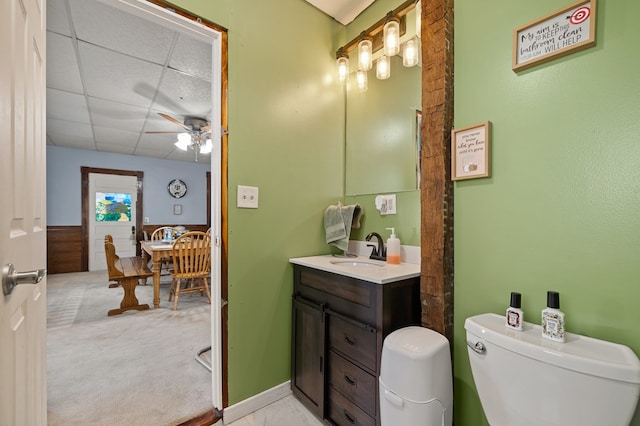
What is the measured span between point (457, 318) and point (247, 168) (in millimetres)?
1332

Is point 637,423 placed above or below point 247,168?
below

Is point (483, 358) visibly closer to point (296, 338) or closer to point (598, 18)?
point (296, 338)

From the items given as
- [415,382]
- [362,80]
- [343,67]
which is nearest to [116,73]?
[343,67]

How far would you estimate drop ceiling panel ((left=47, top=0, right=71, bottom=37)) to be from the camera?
167 centimetres

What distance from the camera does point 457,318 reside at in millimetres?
1223

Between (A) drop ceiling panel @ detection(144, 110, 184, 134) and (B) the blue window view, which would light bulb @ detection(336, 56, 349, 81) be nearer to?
(A) drop ceiling panel @ detection(144, 110, 184, 134)

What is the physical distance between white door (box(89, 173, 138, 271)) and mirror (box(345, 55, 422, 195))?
5627 millimetres

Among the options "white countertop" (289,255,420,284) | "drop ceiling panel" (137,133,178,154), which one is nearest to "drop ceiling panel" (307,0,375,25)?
"white countertop" (289,255,420,284)

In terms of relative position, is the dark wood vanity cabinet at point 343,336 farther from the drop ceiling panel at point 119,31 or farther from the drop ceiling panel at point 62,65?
the drop ceiling panel at point 62,65

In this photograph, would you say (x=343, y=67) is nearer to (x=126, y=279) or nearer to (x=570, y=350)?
(x=570, y=350)

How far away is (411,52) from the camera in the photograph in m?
1.61

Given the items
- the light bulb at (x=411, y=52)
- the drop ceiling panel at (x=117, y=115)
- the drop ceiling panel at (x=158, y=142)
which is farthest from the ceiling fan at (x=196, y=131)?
the light bulb at (x=411, y=52)

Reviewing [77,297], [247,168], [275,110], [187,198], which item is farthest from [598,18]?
[187,198]

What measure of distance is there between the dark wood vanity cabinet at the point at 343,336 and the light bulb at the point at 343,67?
1408 millimetres
